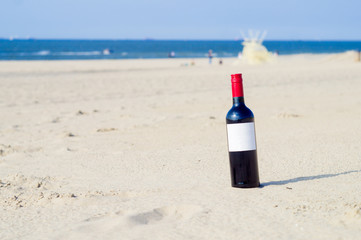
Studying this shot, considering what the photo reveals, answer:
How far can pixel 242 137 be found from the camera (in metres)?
3.27

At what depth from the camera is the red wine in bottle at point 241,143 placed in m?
3.27

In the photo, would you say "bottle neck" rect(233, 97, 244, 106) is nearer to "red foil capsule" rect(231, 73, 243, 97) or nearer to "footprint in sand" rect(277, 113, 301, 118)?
"red foil capsule" rect(231, 73, 243, 97)

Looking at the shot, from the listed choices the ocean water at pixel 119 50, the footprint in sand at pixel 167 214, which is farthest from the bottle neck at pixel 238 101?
the ocean water at pixel 119 50

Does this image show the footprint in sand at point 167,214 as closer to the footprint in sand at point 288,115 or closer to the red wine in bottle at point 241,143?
the red wine in bottle at point 241,143

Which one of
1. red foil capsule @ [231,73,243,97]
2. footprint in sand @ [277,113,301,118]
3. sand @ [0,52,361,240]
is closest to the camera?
sand @ [0,52,361,240]

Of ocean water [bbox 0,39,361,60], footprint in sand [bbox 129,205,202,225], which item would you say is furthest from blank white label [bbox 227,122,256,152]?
ocean water [bbox 0,39,361,60]

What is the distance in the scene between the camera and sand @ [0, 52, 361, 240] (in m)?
2.65

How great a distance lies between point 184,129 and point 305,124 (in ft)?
5.17

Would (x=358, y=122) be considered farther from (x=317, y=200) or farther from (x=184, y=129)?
(x=317, y=200)

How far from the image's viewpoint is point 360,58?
2605 cm

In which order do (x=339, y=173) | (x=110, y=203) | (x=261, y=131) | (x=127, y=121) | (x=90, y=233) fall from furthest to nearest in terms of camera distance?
(x=127, y=121) → (x=261, y=131) → (x=339, y=173) → (x=110, y=203) → (x=90, y=233)

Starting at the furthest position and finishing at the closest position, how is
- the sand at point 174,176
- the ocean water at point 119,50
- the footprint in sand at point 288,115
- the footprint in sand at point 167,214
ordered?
the ocean water at point 119,50 → the footprint in sand at point 288,115 → the footprint in sand at point 167,214 → the sand at point 174,176

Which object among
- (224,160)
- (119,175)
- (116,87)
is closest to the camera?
(119,175)

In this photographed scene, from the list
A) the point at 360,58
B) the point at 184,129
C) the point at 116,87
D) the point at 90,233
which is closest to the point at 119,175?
the point at 90,233
